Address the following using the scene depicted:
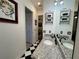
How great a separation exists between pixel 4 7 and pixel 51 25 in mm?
1492

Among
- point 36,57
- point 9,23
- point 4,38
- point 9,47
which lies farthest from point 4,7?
point 36,57

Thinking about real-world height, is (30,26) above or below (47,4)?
below

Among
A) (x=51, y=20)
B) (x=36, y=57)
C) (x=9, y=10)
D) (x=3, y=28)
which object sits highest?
(x=9, y=10)

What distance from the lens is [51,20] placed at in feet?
6.82

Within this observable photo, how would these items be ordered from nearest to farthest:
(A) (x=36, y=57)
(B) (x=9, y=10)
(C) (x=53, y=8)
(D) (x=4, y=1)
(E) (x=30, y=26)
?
(A) (x=36, y=57) → (D) (x=4, y=1) → (B) (x=9, y=10) → (C) (x=53, y=8) → (E) (x=30, y=26)

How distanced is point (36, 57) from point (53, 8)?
5.47 feet

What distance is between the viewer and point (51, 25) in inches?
82.5

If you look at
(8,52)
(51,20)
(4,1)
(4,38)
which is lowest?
(8,52)

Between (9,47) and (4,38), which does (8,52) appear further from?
(4,38)

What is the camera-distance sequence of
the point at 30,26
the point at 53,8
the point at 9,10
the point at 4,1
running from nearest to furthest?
the point at 4,1, the point at 9,10, the point at 53,8, the point at 30,26

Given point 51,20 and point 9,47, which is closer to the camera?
point 9,47

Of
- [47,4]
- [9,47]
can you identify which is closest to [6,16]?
[9,47]

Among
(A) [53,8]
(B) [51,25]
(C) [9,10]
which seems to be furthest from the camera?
(B) [51,25]

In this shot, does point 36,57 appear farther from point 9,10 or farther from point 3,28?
point 9,10
